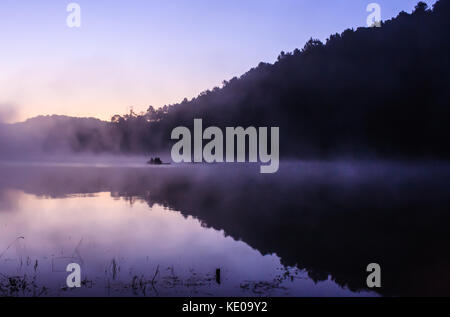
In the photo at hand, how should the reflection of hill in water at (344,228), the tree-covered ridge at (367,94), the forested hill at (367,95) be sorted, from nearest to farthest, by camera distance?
1. the reflection of hill in water at (344,228)
2. the forested hill at (367,95)
3. the tree-covered ridge at (367,94)

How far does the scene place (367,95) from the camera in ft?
459

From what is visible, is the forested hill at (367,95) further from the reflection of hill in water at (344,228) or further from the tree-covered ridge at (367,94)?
the reflection of hill in water at (344,228)

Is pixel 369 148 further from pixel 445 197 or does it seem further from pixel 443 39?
pixel 445 197

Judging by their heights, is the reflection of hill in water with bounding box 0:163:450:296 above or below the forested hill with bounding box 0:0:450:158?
below

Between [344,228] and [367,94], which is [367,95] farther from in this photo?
[344,228]

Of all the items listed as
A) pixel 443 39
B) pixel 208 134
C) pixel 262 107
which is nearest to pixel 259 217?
pixel 443 39

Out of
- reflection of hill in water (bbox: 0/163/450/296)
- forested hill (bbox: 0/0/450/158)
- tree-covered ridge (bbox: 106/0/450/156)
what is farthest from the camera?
tree-covered ridge (bbox: 106/0/450/156)

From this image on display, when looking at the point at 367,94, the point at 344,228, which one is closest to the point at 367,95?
the point at 367,94

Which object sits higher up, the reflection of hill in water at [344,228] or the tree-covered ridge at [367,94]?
the tree-covered ridge at [367,94]

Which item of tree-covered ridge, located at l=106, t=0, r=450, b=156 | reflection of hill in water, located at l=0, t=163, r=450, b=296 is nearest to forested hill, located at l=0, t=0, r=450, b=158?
Result: tree-covered ridge, located at l=106, t=0, r=450, b=156

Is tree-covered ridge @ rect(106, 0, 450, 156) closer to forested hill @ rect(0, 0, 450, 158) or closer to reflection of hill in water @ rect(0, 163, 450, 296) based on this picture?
forested hill @ rect(0, 0, 450, 158)

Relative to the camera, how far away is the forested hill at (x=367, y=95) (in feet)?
370

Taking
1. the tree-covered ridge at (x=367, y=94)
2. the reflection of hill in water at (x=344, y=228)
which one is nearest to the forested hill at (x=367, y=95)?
the tree-covered ridge at (x=367, y=94)

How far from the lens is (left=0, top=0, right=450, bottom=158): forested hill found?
370ft
